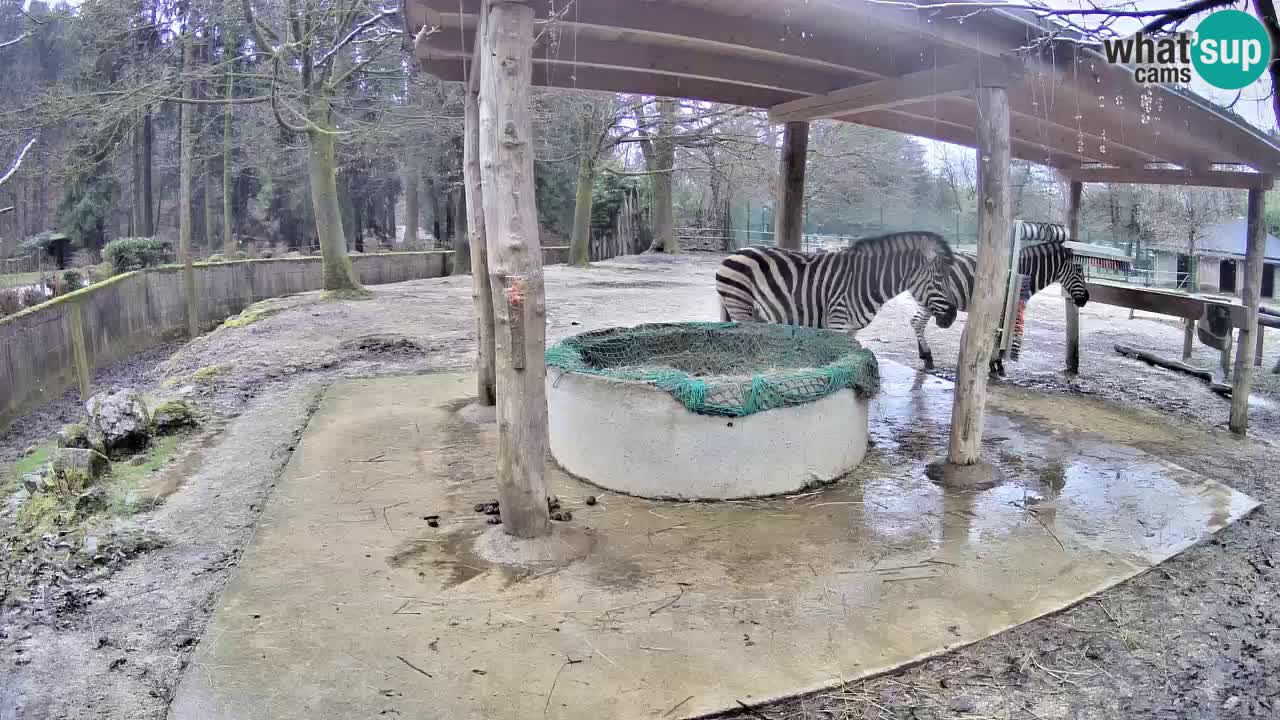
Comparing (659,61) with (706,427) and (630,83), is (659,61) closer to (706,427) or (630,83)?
(630,83)

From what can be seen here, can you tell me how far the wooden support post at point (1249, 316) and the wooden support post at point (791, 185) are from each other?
379cm

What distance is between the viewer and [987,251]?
511 cm

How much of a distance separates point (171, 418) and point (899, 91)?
19.7 feet

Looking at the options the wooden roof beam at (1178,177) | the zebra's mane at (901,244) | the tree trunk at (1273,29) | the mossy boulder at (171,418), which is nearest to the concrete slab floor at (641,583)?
the mossy boulder at (171,418)

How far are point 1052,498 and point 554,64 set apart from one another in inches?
176

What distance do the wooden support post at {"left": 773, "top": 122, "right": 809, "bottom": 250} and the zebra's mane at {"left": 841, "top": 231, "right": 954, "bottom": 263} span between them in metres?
0.58

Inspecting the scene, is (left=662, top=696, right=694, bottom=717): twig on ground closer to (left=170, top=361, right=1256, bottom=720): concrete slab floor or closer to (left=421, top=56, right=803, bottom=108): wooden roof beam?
(left=170, top=361, right=1256, bottom=720): concrete slab floor

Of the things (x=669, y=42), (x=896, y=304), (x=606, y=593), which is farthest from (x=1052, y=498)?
(x=896, y=304)

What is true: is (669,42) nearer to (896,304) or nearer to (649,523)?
(649,523)

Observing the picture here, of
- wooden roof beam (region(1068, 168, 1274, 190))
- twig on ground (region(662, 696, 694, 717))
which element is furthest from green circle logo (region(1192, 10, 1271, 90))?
wooden roof beam (region(1068, 168, 1274, 190))

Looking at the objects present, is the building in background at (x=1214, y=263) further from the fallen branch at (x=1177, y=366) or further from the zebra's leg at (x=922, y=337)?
the zebra's leg at (x=922, y=337)

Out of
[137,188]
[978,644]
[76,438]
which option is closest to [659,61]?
[978,644]

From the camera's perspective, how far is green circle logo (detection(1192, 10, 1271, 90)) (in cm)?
318

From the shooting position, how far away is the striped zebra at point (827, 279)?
825 cm
